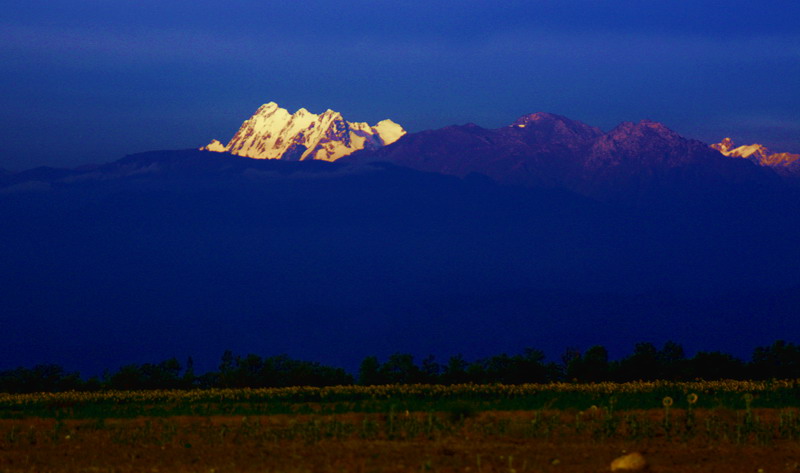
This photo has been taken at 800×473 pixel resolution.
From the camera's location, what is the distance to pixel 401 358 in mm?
69312

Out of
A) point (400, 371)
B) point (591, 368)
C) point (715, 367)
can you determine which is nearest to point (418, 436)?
point (591, 368)

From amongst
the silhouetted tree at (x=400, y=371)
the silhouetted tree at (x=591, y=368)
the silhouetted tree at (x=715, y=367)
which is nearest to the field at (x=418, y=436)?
the silhouetted tree at (x=715, y=367)

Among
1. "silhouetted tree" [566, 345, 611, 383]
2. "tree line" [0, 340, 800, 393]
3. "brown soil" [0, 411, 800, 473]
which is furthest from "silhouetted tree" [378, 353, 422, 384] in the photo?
"brown soil" [0, 411, 800, 473]

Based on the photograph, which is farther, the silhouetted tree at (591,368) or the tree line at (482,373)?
the silhouetted tree at (591,368)

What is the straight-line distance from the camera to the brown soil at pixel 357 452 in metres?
18.0

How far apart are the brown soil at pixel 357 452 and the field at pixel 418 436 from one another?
32 mm

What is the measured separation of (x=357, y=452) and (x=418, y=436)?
288cm

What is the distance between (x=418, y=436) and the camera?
862 inches

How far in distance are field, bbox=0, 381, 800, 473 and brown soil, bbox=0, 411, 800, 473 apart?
3cm

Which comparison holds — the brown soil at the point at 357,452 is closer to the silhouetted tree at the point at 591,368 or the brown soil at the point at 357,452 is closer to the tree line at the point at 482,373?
the tree line at the point at 482,373

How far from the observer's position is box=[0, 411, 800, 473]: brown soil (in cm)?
1798

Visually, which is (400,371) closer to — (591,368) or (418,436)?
(591,368)

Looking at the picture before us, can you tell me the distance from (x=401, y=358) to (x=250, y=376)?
1166 cm

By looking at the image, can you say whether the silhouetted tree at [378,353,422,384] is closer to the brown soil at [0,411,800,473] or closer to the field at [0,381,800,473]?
the field at [0,381,800,473]
